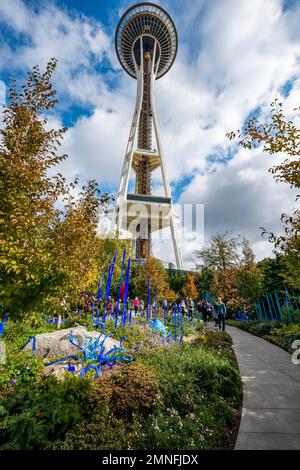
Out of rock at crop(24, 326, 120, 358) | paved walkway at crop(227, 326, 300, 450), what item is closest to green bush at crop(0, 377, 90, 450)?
paved walkway at crop(227, 326, 300, 450)

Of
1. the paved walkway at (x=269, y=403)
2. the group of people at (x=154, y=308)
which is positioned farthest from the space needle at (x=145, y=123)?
the paved walkway at (x=269, y=403)

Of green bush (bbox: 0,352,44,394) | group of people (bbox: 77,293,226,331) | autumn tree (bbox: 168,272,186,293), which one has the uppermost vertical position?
autumn tree (bbox: 168,272,186,293)

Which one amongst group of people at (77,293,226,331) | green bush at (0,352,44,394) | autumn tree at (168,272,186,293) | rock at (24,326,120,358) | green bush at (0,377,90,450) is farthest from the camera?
autumn tree at (168,272,186,293)

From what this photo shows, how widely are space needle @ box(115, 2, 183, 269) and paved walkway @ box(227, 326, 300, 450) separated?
39.4m

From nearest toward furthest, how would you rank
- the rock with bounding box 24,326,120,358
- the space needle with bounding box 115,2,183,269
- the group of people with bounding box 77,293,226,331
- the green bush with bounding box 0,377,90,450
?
the green bush with bounding box 0,377,90,450 < the rock with bounding box 24,326,120,358 < the group of people with bounding box 77,293,226,331 < the space needle with bounding box 115,2,183,269

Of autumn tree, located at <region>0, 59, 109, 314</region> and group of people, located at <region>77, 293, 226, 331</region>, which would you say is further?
group of people, located at <region>77, 293, 226, 331</region>

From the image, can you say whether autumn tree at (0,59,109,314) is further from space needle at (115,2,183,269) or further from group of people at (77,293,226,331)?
space needle at (115,2,183,269)

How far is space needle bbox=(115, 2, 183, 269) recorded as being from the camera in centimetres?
4869

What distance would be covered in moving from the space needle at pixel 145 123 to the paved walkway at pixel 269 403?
39.4 m

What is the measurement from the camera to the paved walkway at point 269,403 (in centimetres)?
320

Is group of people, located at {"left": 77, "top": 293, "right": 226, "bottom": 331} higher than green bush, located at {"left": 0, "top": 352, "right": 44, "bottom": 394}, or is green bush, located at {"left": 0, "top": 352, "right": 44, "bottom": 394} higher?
group of people, located at {"left": 77, "top": 293, "right": 226, "bottom": 331}

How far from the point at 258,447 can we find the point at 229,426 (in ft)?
2.67

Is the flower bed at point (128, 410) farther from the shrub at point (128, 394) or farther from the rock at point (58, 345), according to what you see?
the rock at point (58, 345)

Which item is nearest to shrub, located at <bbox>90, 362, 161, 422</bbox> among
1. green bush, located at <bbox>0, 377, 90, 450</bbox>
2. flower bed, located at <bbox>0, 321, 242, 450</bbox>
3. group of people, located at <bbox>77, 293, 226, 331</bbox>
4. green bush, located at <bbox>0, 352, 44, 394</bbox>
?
flower bed, located at <bbox>0, 321, 242, 450</bbox>
